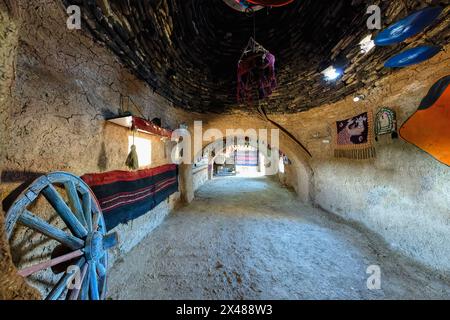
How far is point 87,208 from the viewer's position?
1.58 metres

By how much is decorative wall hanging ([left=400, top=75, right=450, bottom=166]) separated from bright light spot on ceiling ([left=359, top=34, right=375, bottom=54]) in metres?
1.03

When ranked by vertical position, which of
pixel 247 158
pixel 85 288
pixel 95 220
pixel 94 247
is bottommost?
pixel 85 288

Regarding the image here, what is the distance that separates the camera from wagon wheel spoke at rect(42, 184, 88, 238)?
1254mm

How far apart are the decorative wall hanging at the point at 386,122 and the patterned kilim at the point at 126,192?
15.2 ft

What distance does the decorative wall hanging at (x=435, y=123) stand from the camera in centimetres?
218

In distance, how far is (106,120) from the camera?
2.33 metres

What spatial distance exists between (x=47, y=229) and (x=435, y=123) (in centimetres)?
454

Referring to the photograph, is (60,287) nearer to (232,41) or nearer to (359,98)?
(232,41)

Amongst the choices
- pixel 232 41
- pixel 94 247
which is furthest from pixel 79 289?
pixel 232 41

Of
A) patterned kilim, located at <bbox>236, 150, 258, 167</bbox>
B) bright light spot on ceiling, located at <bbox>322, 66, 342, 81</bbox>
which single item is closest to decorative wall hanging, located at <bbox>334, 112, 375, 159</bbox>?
bright light spot on ceiling, located at <bbox>322, 66, 342, 81</bbox>

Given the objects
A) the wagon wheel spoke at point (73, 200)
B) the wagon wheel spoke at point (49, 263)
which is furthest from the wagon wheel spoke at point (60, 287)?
the wagon wheel spoke at point (73, 200)

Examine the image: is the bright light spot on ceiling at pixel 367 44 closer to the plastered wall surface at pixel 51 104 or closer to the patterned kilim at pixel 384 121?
the patterned kilim at pixel 384 121

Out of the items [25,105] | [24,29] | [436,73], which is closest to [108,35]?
[24,29]

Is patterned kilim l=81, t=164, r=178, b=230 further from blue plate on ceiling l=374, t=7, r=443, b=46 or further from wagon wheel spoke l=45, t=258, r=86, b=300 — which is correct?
blue plate on ceiling l=374, t=7, r=443, b=46
